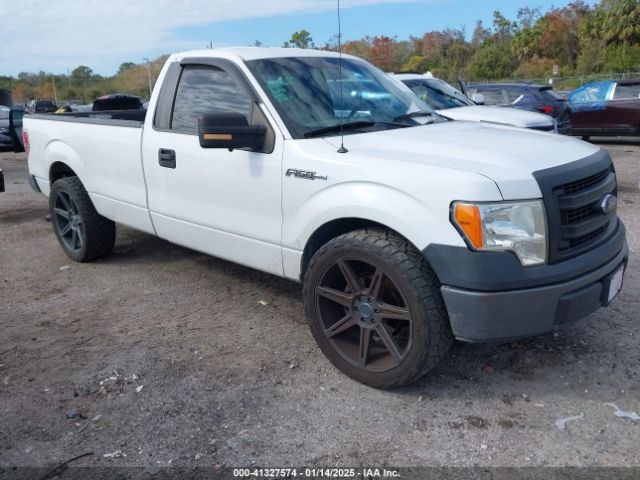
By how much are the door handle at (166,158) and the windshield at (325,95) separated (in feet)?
2.91

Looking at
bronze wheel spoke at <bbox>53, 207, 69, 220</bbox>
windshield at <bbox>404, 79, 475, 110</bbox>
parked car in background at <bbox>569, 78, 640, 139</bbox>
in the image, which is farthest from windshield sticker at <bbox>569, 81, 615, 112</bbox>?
bronze wheel spoke at <bbox>53, 207, 69, 220</bbox>

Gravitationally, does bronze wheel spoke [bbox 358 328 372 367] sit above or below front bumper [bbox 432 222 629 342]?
below

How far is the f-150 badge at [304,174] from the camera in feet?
11.5

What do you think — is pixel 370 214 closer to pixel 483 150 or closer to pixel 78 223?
pixel 483 150

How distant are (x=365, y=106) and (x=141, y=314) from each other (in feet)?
7.39

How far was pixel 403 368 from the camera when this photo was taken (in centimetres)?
328

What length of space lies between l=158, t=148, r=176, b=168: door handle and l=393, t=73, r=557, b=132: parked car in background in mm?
4676

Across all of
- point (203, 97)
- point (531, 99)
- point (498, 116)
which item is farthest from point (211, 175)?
point (531, 99)

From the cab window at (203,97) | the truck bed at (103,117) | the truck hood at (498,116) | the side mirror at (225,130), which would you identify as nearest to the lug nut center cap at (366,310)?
the side mirror at (225,130)

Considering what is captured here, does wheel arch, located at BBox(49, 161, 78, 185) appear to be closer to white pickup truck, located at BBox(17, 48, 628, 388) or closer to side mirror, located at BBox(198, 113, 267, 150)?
white pickup truck, located at BBox(17, 48, 628, 388)

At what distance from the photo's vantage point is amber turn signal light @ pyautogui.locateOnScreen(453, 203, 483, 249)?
9.54 feet

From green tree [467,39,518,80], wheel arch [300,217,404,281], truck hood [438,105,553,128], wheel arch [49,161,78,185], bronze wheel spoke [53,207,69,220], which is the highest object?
green tree [467,39,518,80]

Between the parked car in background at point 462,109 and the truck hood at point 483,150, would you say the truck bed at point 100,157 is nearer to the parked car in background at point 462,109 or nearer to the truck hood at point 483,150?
the truck hood at point 483,150

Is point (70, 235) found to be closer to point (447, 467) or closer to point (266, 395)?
point (266, 395)
